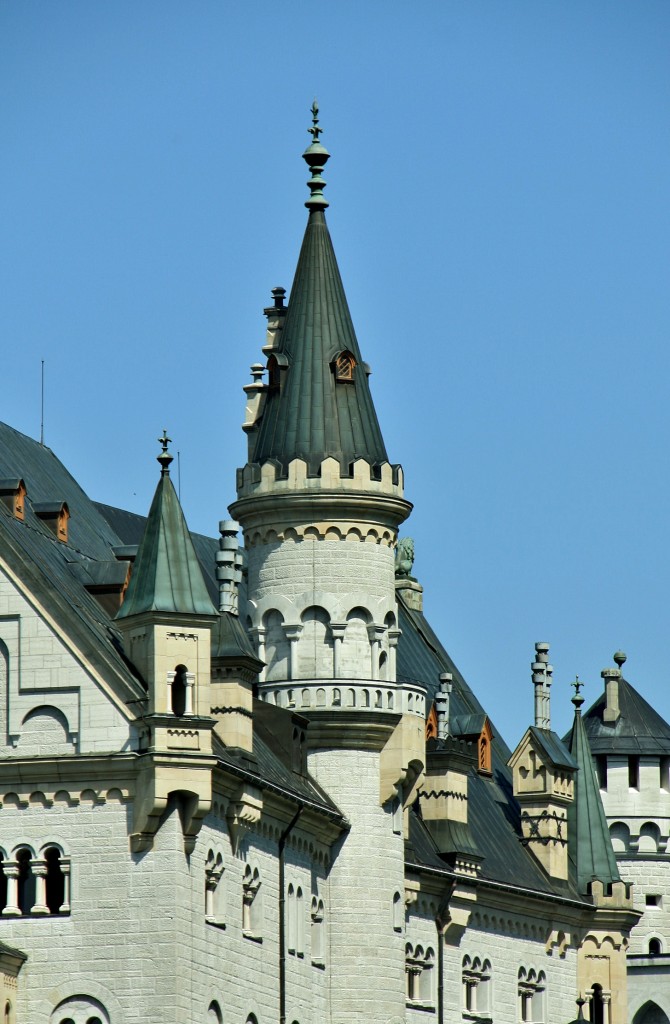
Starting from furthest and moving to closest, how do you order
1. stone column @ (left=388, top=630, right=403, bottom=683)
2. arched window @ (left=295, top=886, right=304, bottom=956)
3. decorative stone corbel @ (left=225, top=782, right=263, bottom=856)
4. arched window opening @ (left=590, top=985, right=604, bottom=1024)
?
arched window opening @ (left=590, top=985, right=604, bottom=1024) < stone column @ (left=388, top=630, right=403, bottom=683) < arched window @ (left=295, top=886, right=304, bottom=956) < decorative stone corbel @ (left=225, top=782, right=263, bottom=856)

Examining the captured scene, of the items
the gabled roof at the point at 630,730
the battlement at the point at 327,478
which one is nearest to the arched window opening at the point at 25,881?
the battlement at the point at 327,478

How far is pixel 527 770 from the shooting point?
11094 centimetres

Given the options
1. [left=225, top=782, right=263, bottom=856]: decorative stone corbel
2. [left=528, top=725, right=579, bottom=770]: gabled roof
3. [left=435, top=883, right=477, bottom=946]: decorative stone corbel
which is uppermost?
[left=528, top=725, right=579, bottom=770]: gabled roof

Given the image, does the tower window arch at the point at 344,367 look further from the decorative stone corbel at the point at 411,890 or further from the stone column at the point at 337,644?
the decorative stone corbel at the point at 411,890

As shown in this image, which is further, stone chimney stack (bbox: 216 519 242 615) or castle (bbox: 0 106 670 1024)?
stone chimney stack (bbox: 216 519 242 615)

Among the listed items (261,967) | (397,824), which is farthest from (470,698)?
(261,967)

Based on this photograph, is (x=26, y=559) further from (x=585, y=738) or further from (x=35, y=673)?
(x=585, y=738)

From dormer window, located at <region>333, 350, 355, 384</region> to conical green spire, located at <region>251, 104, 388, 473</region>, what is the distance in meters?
0.03

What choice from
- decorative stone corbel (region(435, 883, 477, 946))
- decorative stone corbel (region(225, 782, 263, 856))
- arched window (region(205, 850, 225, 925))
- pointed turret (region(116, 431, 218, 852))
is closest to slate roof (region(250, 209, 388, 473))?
pointed turret (region(116, 431, 218, 852))

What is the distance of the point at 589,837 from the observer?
114 metres

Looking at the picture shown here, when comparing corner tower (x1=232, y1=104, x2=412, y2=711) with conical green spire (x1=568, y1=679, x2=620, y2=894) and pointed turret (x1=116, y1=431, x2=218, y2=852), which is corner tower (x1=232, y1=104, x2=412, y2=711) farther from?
conical green spire (x1=568, y1=679, x2=620, y2=894)

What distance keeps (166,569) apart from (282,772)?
34.4 feet

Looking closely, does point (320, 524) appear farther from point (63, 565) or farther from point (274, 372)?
point (63, 565)

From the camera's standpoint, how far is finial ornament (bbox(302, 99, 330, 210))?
88938 mm
